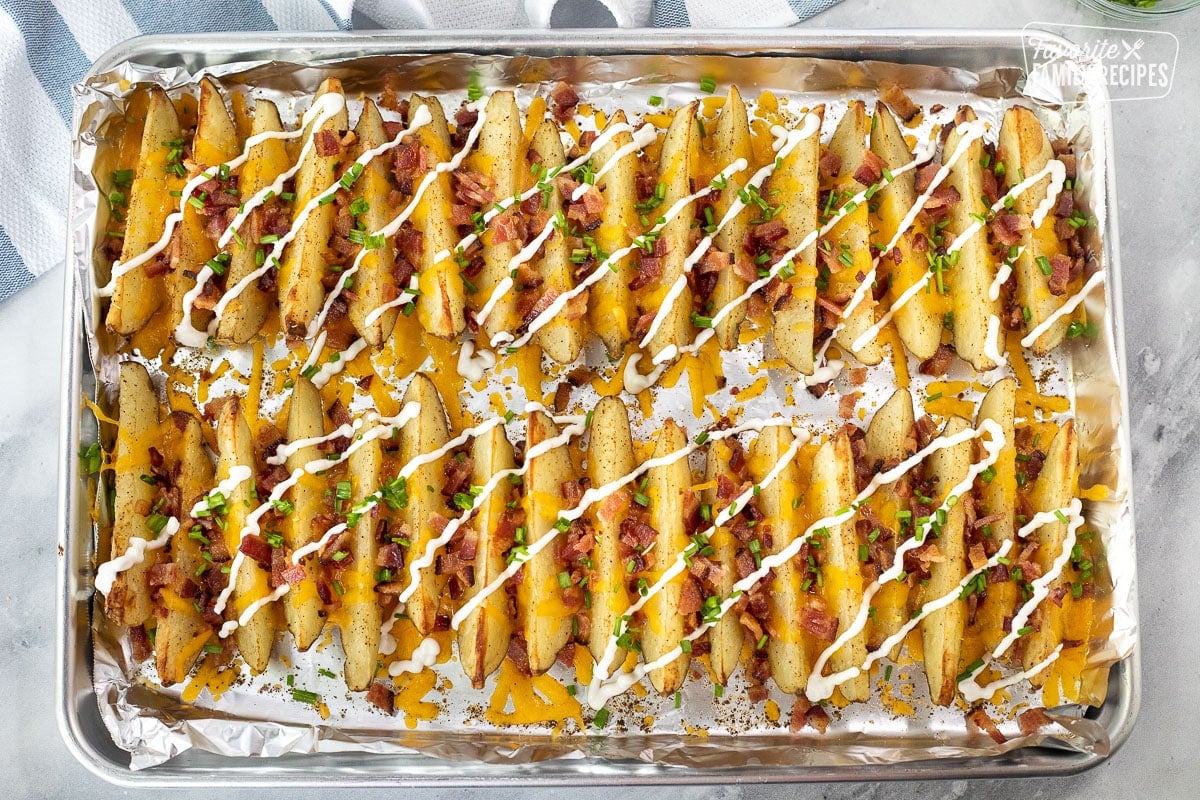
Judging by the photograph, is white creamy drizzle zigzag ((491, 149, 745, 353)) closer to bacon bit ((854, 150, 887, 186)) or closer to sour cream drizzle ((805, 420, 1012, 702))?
bacon bit ((854, 150, 887, 186))

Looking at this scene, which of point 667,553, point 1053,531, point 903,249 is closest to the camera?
point 667,553

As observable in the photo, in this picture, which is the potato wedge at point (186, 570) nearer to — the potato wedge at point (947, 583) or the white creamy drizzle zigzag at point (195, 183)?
the white creamy drizzle zigzag at point (195, 183)

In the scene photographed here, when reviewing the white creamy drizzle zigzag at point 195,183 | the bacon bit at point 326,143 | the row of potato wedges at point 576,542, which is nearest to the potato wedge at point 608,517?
the row of potato wedges at point 576,542

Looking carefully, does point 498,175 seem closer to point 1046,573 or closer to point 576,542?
point 576,542

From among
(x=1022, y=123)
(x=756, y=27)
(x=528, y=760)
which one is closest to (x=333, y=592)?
(x=528, y=760)

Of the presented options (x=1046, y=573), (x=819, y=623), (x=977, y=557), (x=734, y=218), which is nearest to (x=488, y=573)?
(x=819, y=623)

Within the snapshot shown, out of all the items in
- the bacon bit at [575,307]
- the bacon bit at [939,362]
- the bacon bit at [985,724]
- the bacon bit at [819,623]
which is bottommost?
the bacon bit at [985,724]
